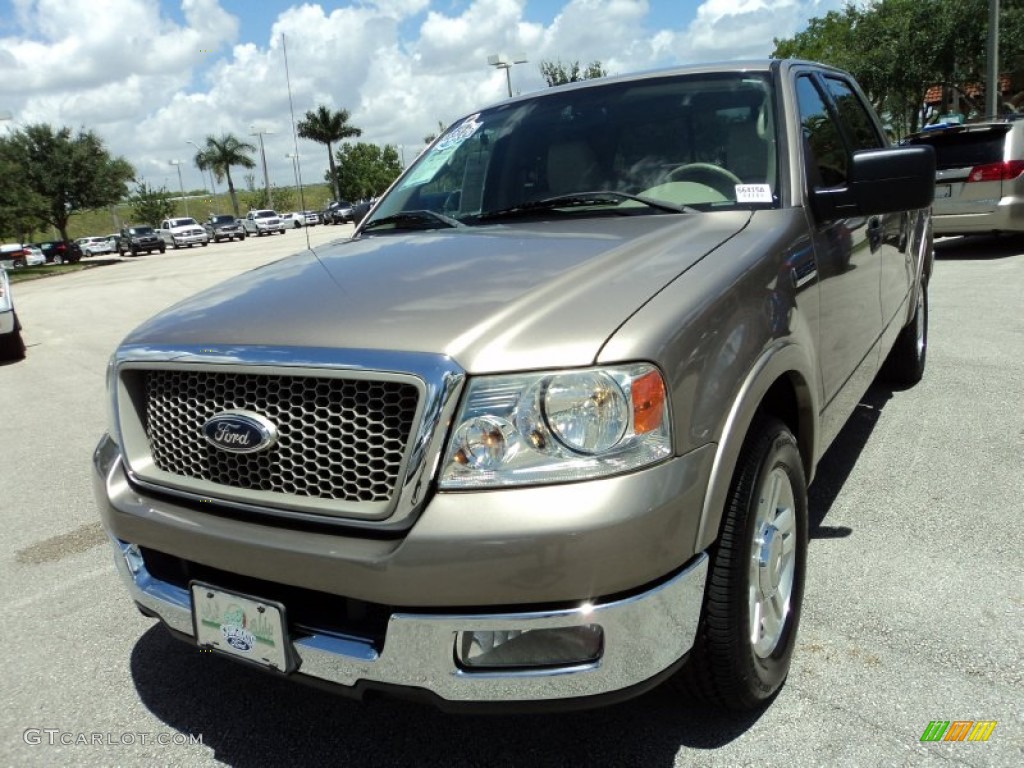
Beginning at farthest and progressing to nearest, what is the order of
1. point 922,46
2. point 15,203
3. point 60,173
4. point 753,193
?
point 60,173 → point 15,203 → point 922,46 → point 753,193

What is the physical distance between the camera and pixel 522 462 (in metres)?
1.83

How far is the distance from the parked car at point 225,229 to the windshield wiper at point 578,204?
50470 millimetres

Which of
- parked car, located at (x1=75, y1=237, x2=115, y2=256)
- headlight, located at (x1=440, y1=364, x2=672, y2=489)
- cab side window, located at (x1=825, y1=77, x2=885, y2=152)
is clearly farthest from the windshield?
parked car, located at (x1=75, y1=237, x2=115, y2=256)

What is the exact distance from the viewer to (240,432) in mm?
2047

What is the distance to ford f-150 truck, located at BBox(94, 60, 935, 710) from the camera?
1811 millimetres

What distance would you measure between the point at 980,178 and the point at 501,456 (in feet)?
35.8

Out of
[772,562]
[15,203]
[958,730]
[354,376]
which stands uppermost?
[15,203]

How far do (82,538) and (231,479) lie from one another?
2.40 metres

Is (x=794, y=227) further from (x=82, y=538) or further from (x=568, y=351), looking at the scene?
(x=82, y=538)

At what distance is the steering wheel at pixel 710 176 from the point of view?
9.70ft

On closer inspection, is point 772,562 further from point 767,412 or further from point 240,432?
point 240,432

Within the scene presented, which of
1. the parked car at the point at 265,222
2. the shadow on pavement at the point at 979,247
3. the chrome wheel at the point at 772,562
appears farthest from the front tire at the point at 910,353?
the parked car at the point at 265,222

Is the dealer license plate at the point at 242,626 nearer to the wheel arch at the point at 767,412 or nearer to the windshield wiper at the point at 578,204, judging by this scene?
the wheel arch at the point at 767,412

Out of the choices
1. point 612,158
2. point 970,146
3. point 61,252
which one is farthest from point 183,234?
point 612,158
